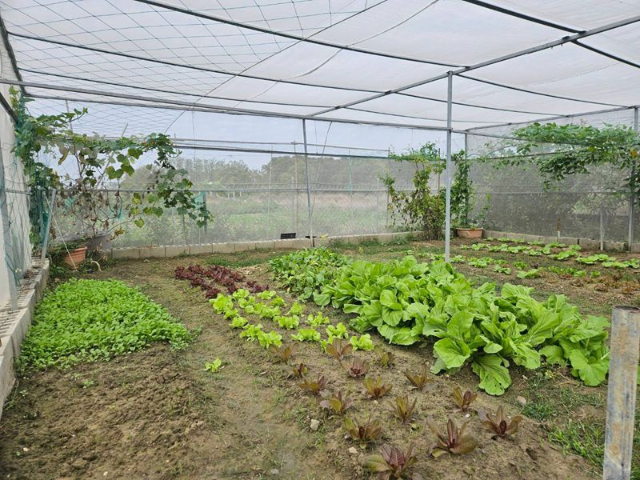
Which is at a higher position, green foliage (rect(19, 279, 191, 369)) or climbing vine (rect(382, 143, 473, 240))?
climbing vine (rect(382, 143, 473, 240))

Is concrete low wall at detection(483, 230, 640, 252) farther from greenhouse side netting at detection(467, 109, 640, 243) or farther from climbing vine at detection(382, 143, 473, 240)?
climbing vine at detection(382, 143, 473, 240)

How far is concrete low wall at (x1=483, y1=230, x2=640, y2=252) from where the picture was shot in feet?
26.9

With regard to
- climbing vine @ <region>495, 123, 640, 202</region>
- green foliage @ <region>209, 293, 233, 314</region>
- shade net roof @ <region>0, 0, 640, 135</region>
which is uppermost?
shade net roof @ <region>0, 0, 640, 135</region>

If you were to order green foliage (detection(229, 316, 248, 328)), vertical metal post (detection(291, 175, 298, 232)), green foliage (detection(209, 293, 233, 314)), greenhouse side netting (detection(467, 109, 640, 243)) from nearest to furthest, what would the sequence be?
1. green foliage (detection(229, 316, 248, 328))
2. green foliage (detection(209, 293, 233, 314))
3. greenhouse side netting (detection(467, 109, 640, 243))
4. vertical metal post (detection(291, 175, 298, 232))

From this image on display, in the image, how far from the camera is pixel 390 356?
2.95 m

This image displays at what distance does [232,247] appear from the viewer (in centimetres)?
828

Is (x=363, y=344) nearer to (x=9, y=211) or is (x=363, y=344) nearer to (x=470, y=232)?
(x=9, y=211)

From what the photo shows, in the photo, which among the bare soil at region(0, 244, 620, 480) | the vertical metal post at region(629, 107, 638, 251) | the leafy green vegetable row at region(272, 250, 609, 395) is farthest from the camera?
the vertical metal post at region(629, 107, 638, 251)

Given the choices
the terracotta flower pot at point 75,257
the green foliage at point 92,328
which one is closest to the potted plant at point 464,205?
the green foliage at point 92,328

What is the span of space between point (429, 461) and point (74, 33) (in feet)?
15.1

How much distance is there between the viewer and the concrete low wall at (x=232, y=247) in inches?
289

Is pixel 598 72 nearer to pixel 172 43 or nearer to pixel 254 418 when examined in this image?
pixel 172 43

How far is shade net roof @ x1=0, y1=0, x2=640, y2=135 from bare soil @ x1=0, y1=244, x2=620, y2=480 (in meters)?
2.98

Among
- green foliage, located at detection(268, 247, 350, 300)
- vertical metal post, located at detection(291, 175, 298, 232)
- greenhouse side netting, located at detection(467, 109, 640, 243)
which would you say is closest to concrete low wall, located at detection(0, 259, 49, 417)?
green foliage, located at detection(268, 247, 350, 300)
